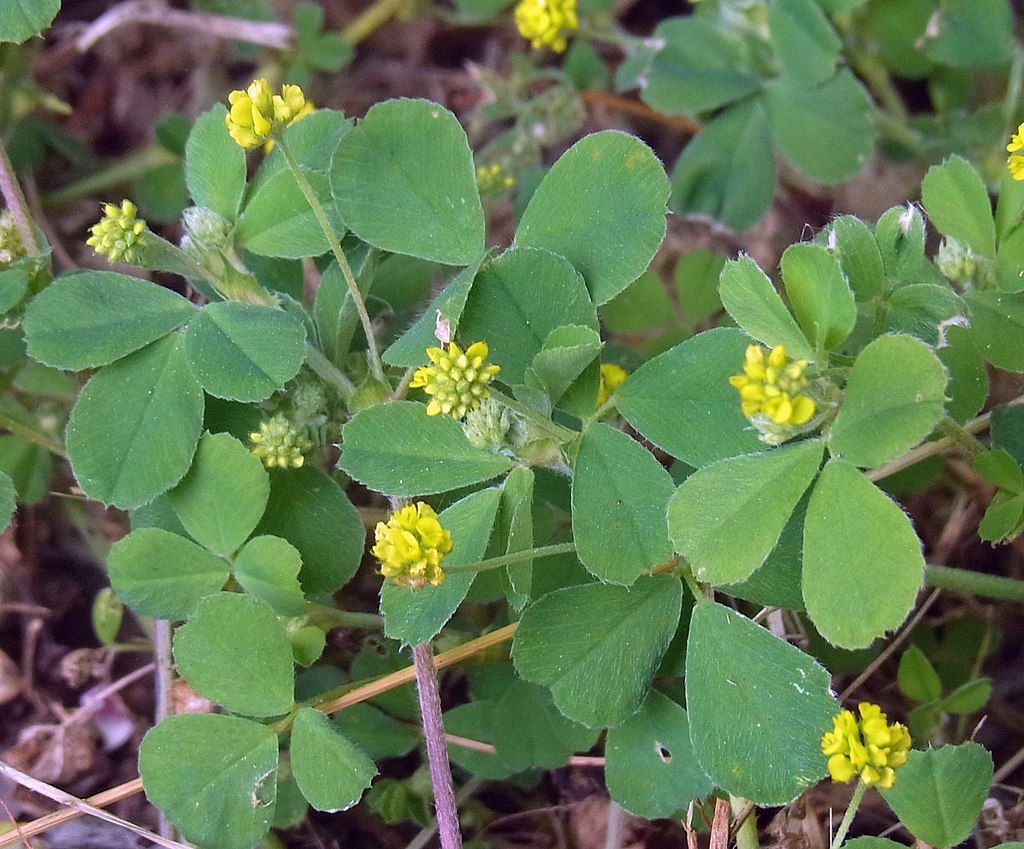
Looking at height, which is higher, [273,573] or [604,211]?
[604,211]

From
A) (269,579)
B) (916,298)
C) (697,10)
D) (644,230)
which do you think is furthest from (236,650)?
(697,10)

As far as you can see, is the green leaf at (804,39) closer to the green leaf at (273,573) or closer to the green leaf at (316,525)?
the green leaf at (316,525)

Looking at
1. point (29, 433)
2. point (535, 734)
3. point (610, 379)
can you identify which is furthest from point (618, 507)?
point (29, 433)

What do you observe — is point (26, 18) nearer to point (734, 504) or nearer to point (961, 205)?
point (734, 504)

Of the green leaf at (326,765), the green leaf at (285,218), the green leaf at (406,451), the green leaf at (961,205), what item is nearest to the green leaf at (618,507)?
the green leaf at (406,451)

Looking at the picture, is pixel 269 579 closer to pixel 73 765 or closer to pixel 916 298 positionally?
pixel 73 765

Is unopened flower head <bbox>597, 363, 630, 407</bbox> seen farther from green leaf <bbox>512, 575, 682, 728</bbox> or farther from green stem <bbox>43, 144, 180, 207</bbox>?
green stem <bbox>43, 144, 180, 207</bbox>

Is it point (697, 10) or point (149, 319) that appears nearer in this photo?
point (149, 319)
